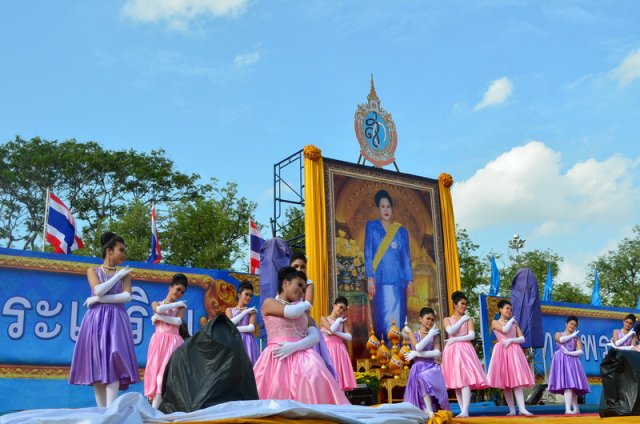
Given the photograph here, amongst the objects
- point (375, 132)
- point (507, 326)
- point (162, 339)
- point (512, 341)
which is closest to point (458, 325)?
point (507, 326)

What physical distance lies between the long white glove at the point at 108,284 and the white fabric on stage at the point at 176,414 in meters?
2.58

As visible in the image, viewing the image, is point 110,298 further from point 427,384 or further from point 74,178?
point 74,178

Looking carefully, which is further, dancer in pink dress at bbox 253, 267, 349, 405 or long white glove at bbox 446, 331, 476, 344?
long white glove at bbox 446, 331, 476, 344

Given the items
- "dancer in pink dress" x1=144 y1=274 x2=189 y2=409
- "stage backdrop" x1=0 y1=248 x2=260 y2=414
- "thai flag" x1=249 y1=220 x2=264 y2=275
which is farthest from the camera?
"thai flag" x1=249 y1=220 x2=264 y2=275

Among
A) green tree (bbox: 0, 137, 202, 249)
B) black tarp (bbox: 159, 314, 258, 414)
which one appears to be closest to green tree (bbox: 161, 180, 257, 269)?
green tree (bbox: 0, 137, 202, 249)

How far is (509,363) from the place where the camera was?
10102mm

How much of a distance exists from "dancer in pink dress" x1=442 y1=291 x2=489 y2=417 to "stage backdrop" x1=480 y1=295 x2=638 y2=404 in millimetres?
5014

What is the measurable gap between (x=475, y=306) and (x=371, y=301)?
521 inches

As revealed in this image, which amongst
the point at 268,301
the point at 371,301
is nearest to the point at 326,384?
the point at 268,301

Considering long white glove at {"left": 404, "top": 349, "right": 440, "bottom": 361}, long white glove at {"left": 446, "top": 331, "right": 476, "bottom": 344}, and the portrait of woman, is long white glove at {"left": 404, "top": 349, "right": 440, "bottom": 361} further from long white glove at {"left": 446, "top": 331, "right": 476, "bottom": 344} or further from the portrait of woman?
the portrait of woman

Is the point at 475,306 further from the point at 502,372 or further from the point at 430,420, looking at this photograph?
the point at 430,420

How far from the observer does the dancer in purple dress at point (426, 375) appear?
8.42 metres

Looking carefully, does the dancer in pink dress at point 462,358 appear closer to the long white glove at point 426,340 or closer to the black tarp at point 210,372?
the long white glove at point 426,340

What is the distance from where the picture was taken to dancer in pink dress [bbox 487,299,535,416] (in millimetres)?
9984
